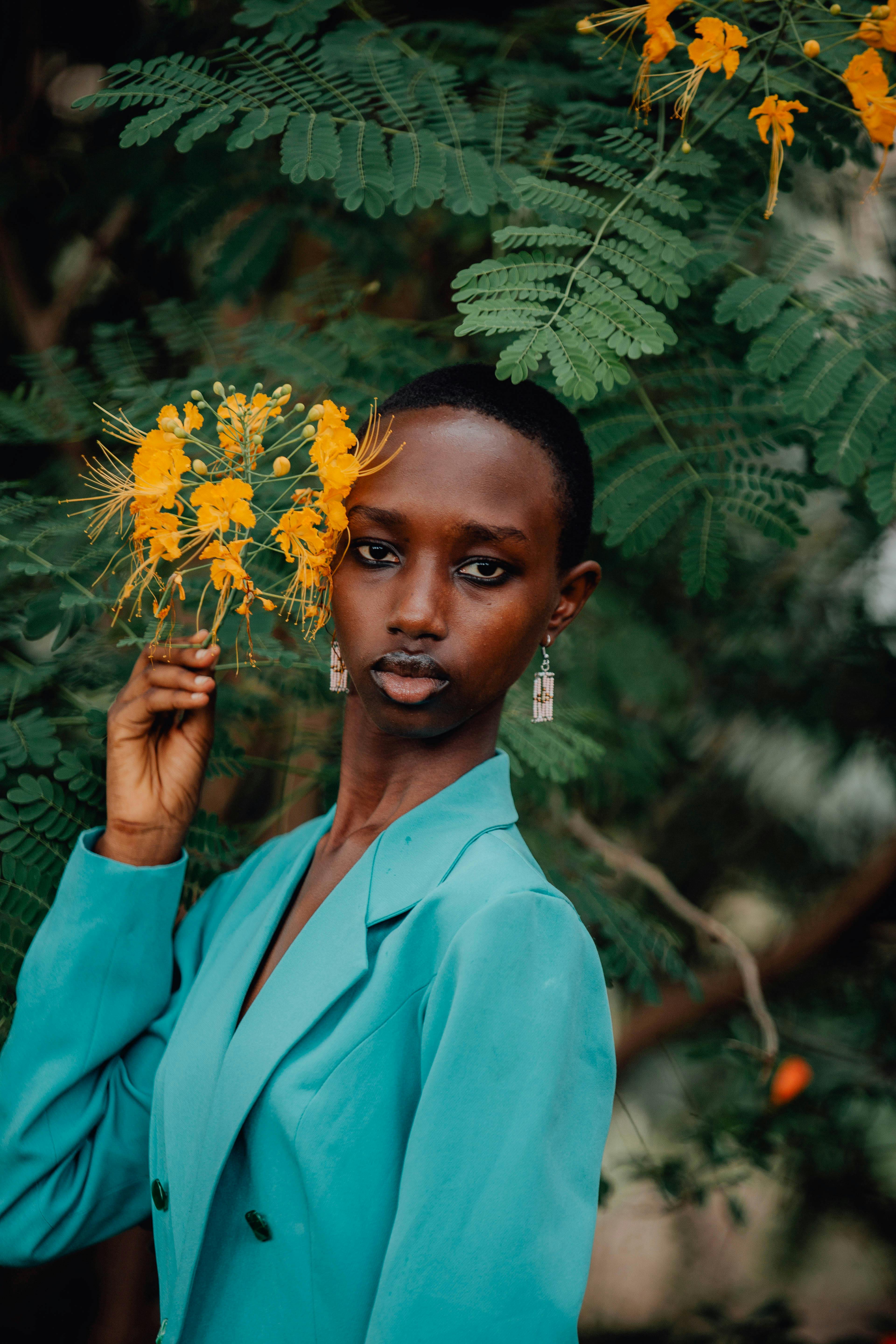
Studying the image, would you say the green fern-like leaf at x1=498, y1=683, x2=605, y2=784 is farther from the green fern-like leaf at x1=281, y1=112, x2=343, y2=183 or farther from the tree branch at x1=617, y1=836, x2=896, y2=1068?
the tree branch at x1=617, y1=836, x2=896, y2=1068

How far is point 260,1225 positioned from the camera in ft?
4.25

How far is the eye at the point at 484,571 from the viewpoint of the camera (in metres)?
1.38

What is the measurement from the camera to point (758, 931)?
3.96m

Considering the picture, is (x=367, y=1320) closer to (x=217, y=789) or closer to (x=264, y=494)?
(x=264, y=494)

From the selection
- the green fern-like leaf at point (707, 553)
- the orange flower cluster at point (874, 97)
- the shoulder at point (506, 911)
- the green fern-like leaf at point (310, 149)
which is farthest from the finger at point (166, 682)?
the orange flower cluster at point (874, 97)

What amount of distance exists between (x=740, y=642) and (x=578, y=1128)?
259 cm

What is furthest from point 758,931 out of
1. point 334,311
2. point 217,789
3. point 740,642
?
point 334,311

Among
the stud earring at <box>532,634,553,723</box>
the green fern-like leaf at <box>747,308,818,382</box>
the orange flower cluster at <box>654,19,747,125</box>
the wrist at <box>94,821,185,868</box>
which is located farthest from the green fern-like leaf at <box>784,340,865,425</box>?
the wrist at <box>94,821,185,868</box>

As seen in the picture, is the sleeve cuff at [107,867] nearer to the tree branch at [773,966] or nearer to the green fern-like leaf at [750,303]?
the green fern-like leaf at [750,303]

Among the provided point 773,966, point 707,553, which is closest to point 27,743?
point 707,553

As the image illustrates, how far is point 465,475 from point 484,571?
12 centimetres

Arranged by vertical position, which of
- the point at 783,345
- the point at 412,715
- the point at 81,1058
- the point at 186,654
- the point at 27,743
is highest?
the point at 783,345

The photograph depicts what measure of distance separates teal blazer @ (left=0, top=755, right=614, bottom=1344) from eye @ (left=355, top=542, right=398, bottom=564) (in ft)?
1.04

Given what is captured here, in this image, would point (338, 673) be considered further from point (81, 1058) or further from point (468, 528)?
point (81, 1058)
